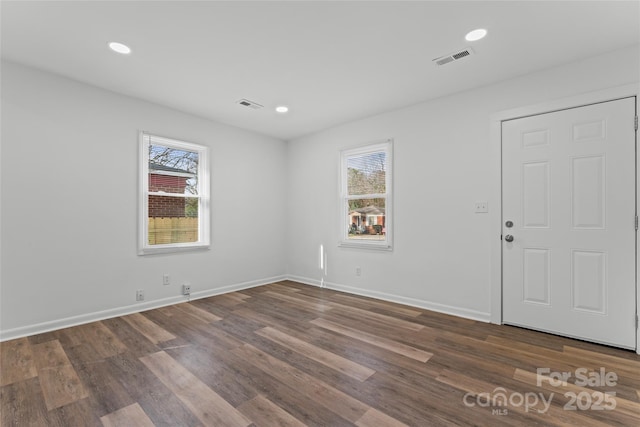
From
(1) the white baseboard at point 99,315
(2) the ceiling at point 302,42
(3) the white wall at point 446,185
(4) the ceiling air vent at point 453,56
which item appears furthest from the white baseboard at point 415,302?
(4) the ceiling air vent at point 453,56

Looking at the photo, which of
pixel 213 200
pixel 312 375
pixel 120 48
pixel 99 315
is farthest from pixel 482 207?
pixel 99 315

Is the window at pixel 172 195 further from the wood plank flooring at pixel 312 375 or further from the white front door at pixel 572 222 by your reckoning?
the white front door at pixel 572 222

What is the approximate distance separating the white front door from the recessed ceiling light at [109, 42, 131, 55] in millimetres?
3829

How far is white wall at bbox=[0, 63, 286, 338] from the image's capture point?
9.39ft

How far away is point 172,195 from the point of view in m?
4.07

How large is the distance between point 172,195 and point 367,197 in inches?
111

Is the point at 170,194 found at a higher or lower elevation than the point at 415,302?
higher

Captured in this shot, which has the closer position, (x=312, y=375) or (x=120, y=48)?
(x=312, y=375)

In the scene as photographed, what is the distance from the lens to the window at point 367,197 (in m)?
4.20

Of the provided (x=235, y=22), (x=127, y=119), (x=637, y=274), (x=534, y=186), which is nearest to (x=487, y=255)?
(x=534, y=186)

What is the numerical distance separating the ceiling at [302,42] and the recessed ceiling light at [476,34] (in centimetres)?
5

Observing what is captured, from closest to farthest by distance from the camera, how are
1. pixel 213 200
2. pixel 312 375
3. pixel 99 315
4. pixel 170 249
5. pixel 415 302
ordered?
pixel 312 375, pixel 99 315, pixel 415 302, pixel 170 249, pixel 213 200

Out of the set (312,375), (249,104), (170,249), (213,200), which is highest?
(249,104)

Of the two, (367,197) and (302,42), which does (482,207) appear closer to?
(367,197)
